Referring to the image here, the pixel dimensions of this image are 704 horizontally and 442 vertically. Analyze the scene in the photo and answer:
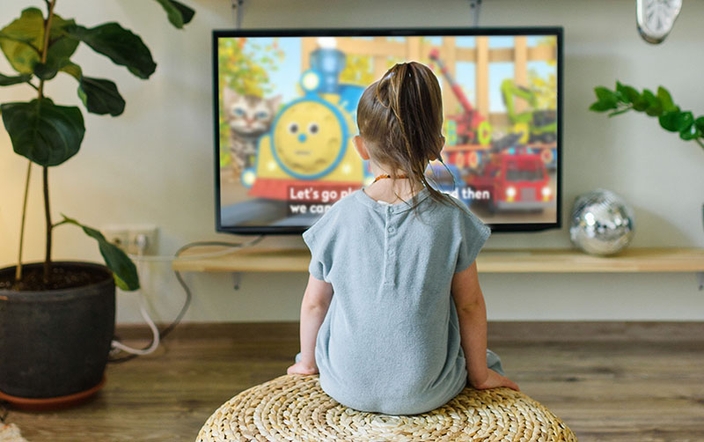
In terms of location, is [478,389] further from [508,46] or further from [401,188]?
[508,46]

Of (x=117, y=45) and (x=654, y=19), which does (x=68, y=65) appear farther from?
(x=654, y=19)

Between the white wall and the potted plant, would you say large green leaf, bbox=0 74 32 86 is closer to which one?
the potted plant

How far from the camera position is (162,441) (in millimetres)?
1864

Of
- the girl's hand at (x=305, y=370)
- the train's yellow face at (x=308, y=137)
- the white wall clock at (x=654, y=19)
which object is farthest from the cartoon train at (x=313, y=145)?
the girl's hand at (x=305, y=370)

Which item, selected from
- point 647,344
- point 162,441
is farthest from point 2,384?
point 647,344

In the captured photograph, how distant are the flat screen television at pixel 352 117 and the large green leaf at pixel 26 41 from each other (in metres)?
0.50

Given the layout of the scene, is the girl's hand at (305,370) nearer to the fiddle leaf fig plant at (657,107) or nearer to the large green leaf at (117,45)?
the large green leaf at (117,45)

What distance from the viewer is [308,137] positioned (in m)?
2.38

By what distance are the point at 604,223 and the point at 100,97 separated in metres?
1.50

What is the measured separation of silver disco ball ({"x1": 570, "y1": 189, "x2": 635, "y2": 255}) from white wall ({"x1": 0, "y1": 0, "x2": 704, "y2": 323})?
0.14 m

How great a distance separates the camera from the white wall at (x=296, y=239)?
2.48 metres

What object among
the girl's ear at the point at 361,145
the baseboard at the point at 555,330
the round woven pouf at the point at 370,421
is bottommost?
the baseboard at the point at 555,330

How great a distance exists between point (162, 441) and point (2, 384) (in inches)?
19.9

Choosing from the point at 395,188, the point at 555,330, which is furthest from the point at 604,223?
the point at 395,188
